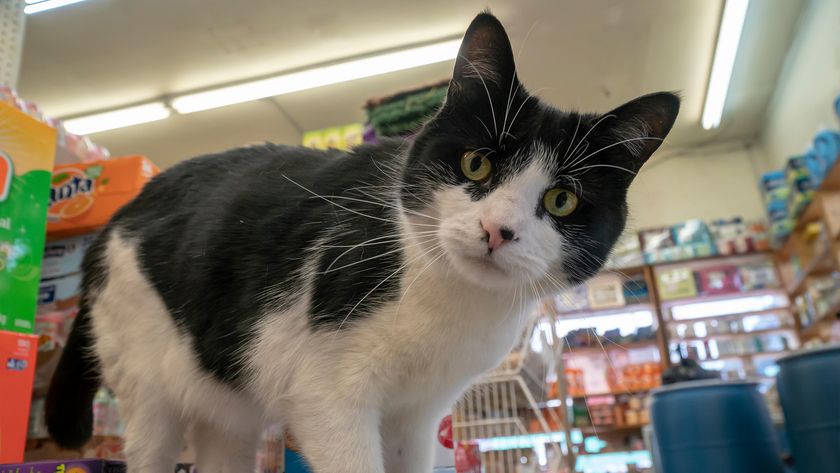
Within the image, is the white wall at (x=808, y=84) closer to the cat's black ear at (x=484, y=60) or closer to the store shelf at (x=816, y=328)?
the store shelf at (x=816, y=328)

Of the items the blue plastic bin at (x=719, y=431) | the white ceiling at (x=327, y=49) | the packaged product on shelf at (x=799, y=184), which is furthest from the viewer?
the packaged product on shelf at (x=799, y=184)

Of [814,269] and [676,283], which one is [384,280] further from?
[676,283]

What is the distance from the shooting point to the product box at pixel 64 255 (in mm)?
1657

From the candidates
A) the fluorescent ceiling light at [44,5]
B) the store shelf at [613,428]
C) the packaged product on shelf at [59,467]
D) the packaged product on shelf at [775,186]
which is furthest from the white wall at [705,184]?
the packaged product on shelf at [59,467]

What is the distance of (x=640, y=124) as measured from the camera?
0.83 metres

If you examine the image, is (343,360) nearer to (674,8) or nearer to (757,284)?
(674,8)

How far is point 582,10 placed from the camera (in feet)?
11.7

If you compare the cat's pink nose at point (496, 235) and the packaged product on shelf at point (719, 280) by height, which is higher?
the packaged product on shelf at point (719, 280)

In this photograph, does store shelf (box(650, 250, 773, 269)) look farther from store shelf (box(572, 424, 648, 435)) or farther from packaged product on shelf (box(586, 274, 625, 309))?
store shelf (box(572, 424, 648, 435))

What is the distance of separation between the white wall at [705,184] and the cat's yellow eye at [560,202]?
15.4ft

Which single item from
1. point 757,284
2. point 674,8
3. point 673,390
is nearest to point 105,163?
point 673,390

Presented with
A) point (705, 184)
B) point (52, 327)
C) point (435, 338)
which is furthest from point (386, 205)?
point (705, 184)

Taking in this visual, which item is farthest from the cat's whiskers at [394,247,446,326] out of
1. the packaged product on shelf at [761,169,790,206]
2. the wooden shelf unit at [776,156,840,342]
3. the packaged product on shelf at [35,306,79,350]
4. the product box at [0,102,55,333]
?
the packaged product on shelf at [761,169,790,206]

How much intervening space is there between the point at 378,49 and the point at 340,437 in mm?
3466
